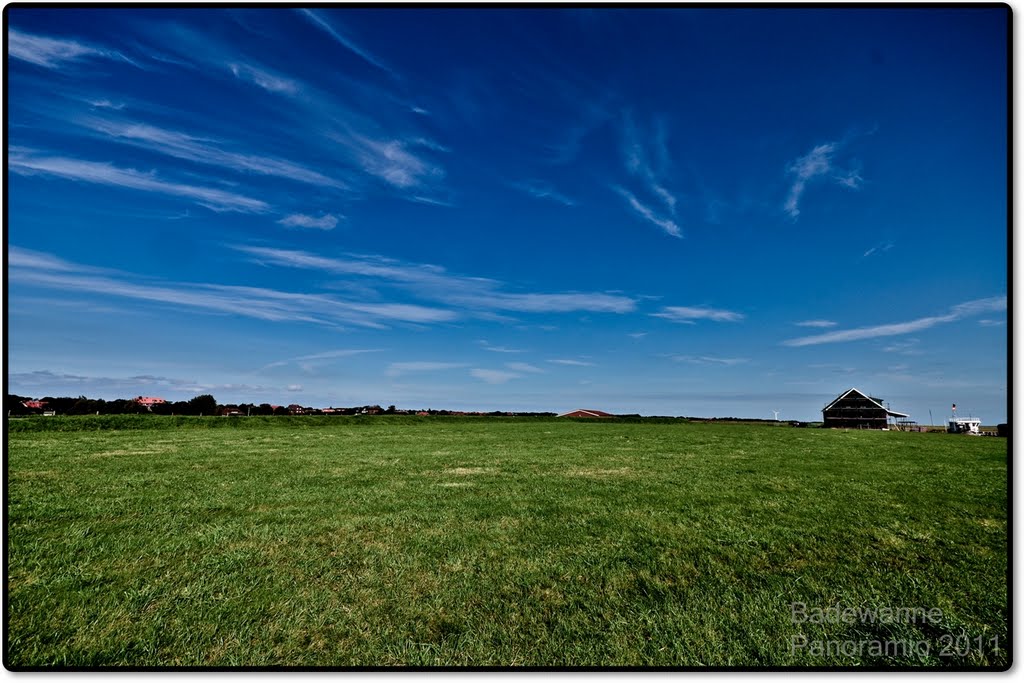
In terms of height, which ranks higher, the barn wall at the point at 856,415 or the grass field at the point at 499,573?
the barn wall at the point at 856,415

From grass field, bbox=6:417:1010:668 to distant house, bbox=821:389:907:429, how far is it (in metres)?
75.0

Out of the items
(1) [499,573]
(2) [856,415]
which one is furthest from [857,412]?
(1) [499,573]

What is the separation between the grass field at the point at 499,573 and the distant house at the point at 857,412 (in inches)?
2954

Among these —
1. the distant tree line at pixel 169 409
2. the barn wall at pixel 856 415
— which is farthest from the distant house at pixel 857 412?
the distant tree line at pixel 169 409

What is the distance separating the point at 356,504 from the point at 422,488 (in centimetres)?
194

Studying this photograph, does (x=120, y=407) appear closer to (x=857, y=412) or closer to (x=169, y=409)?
(x=169, y=409)

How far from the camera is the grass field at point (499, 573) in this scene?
3.36 meters

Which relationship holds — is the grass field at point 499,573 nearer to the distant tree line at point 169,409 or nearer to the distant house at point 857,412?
the distant tree line at point 169,409

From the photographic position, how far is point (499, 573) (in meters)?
4.79

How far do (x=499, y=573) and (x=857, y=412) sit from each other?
8749 centimetres

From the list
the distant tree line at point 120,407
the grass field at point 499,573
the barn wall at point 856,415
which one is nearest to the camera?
the grass field at point 499,573

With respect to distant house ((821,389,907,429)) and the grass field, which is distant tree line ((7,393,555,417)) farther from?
distant house ((821,389,907,429))

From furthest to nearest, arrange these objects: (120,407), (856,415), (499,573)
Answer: (856,415)
(120,407)
(499,573)

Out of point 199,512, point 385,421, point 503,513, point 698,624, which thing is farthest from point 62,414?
point 698,624
